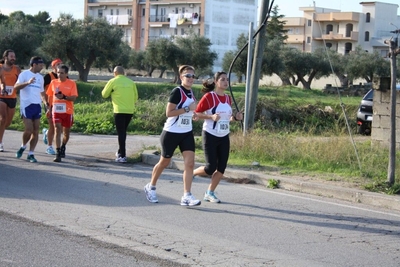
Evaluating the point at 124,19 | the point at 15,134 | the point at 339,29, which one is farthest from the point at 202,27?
the point at 15,134

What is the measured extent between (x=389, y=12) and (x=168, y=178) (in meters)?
85.3

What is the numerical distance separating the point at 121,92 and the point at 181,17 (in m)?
74.9

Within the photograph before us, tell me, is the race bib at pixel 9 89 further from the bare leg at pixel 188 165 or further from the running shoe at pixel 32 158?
the bare leg at pixel 188 165

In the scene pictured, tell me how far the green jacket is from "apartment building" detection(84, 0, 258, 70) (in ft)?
230

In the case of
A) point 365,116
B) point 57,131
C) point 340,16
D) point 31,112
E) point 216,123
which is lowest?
point 365,116

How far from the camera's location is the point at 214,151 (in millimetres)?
9609

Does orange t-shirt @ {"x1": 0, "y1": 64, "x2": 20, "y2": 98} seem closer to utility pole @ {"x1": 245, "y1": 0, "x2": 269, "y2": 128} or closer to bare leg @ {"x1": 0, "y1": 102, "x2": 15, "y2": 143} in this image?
bare leg @ {"x1": 0, "y1": 102, "x2": 15, "y2": 143}

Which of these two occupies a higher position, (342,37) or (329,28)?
(329,28)

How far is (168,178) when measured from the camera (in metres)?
12.1

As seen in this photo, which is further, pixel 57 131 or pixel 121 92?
pixel 121 92

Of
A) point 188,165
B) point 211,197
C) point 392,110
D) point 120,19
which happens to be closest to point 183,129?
point 188,165

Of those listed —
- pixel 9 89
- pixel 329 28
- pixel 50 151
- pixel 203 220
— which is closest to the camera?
pixel 203 220

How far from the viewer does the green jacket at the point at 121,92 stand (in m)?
13.5

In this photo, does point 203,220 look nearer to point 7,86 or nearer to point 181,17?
point 7,86
